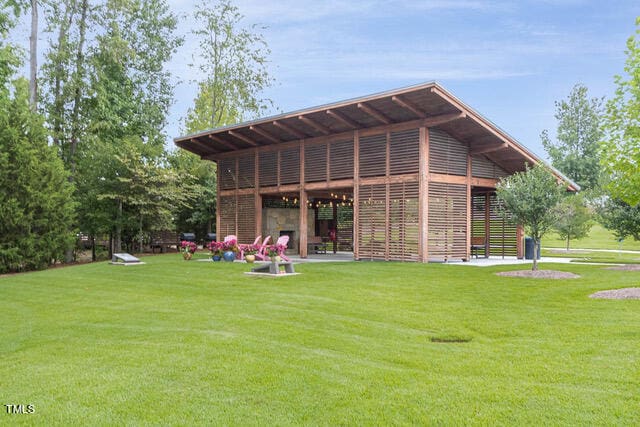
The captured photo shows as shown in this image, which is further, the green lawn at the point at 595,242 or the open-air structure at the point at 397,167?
the green lawn at the point at 595,242

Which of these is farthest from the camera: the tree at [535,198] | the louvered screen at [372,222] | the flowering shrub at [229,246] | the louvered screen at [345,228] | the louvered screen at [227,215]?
the louvered screen at [345,228]

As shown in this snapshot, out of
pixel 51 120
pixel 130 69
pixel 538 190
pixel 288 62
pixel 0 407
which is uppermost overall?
pixel 288 62

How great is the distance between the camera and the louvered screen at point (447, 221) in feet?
50.9

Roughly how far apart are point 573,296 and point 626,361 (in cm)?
441

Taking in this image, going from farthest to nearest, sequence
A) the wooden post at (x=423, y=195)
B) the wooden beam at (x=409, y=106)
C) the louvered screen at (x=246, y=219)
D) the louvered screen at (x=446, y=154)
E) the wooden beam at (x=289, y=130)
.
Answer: the louvered screen at (x=246, y=219) < the wooden beam at (x=289, y=130) < the louvered screen at (x=446, y=154) < the wooden post at (x=423, y=195) < the wooden beam at (x=409, y=106)

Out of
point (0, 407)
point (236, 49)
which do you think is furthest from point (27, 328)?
point (236, 49)

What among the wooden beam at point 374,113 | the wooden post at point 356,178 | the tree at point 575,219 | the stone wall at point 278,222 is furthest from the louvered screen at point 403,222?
the stone wall at point 278,222

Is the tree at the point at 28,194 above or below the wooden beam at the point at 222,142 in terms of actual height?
below

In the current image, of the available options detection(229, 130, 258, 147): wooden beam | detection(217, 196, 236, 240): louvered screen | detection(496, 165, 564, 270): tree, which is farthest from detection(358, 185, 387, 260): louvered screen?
detection(217, 196, 236, 240): louvered screen

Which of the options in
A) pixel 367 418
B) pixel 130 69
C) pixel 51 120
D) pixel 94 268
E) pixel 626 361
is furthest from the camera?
pixel 130 69

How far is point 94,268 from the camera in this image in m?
16.1

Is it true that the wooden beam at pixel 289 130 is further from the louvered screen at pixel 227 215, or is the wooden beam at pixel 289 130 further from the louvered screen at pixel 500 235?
the louvered screen at pixel 500 235

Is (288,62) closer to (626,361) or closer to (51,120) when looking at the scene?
(51,120)

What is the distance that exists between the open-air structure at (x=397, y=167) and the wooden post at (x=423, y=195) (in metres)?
0.03
